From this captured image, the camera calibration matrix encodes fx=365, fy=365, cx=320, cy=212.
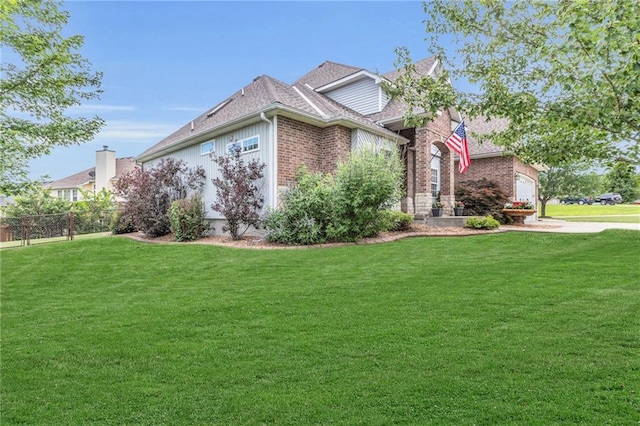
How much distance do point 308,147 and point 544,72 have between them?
837 centimetres

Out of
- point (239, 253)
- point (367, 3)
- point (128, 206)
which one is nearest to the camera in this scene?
point (367, 3)

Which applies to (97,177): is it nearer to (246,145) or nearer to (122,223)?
(122,223)

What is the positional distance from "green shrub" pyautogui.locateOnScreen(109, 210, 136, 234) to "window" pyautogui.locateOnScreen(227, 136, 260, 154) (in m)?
6.36

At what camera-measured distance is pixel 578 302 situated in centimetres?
468

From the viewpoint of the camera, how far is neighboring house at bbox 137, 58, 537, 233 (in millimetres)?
11688

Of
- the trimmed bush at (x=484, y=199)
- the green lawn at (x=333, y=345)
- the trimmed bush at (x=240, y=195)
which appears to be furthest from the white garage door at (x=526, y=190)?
the trimmed bush at (x=240, y=195)

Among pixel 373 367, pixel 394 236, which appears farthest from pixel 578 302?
pixel 394 236

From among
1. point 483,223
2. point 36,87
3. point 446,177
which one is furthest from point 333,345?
point 446,177

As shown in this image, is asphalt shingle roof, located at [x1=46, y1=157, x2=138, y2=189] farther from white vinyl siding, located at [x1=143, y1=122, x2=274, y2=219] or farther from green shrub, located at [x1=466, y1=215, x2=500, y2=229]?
green shrub, located at [x1=466, y1=215, x2=500, y2=229]

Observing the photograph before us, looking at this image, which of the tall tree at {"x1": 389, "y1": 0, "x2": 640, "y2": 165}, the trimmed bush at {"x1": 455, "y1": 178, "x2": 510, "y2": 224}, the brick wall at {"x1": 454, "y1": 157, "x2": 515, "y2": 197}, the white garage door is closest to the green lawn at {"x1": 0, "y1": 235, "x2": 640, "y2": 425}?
the tall tree at {"x1": 389, "y1": 0, "x2": 640, "y2": 165}

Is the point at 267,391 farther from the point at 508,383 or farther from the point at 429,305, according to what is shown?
the point at 429,305

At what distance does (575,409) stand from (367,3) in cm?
844

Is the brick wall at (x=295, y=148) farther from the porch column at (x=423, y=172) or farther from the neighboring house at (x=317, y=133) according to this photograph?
the porch column at (x=423, y=172)

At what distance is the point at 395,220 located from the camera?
12.3m
